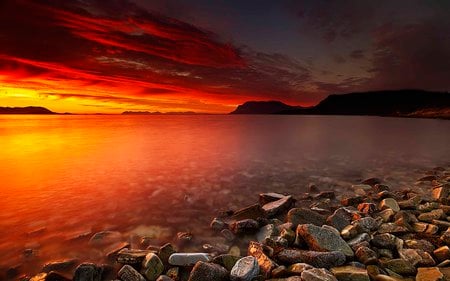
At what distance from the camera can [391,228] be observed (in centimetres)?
684

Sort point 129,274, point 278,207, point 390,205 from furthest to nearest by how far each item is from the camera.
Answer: point 278,207, point 390,205, point 129,274

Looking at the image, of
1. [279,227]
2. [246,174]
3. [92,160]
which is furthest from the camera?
[92,160]

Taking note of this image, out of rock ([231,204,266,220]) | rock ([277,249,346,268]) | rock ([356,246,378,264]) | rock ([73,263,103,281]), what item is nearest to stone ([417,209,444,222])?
rock ([356,246,378,264])

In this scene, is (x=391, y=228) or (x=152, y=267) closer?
(x=152, y=267)

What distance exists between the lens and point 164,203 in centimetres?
1023

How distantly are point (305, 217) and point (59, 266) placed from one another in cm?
571

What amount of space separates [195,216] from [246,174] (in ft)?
21.5

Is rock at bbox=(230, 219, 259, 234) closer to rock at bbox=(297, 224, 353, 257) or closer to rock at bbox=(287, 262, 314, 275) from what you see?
rock at bbox=(297, 224, 353, 257)

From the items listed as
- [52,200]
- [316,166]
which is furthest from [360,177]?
[52,200]

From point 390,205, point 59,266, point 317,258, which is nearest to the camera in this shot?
point 317,258

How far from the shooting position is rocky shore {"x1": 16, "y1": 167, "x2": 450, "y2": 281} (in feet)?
16.4

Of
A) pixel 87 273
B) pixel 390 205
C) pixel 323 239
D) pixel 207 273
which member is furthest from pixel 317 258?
pixel 390 205

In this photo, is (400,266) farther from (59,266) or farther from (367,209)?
(59,266)

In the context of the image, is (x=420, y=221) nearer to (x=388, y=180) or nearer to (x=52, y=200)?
(x=388, y=180)
